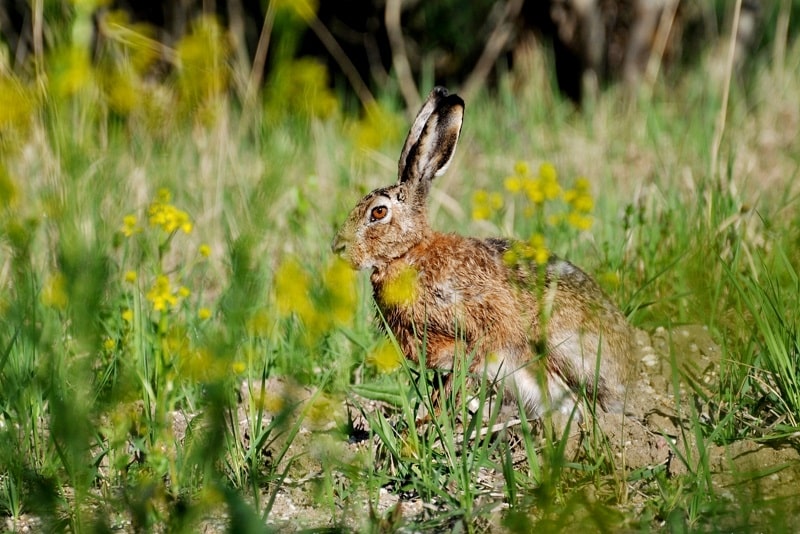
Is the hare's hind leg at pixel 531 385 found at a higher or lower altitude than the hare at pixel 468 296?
lower

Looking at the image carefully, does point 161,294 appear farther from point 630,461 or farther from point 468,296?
point 630,461

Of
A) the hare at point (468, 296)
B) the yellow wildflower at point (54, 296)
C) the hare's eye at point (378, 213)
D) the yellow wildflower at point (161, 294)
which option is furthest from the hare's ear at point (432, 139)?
the yellow wildflower at point (54, 296)

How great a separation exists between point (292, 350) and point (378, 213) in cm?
66

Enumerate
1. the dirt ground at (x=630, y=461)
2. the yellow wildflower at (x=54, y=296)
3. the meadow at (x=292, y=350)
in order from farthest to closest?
the yellow wildflower at (x=54, y=296) → the dirt ground at (x=630, y=461) → the meadow at (x=292, y=350)

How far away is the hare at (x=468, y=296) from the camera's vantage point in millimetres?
4133

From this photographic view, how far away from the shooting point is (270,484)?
11.5 ft

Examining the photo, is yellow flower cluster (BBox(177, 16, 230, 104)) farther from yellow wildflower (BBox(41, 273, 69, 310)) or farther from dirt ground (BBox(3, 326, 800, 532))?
yellow wildflower (BBox(41, 273, 69, 310))

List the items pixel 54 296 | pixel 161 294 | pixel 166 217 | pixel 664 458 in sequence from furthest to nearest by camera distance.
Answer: pixel 166 217 < pixel 54 296 < pixel 161 294 < pixel 664 458

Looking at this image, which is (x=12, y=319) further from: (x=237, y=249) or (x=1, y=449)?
(x=237, y=249)

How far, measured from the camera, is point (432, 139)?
455cm

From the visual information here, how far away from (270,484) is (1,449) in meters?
0.83

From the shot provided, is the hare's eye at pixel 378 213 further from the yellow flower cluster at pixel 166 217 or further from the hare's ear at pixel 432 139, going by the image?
the yellow flower cluster at pixel 166 217

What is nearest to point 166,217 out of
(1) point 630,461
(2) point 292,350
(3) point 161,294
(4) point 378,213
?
(3) point 161,294

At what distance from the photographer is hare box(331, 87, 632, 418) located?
13.6ft
